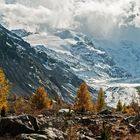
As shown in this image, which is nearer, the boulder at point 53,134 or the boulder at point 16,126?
the boulder at point 53,134

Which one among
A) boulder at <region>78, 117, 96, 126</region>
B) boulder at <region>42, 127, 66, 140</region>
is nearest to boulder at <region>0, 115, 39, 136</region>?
boulder at <region>42, 127, 66, 140</region>

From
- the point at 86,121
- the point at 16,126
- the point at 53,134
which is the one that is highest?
the point at 16,126

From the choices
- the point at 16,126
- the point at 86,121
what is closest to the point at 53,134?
the point at 16,126

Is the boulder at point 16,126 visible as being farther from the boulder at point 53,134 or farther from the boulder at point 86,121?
the boulder at point 86,121

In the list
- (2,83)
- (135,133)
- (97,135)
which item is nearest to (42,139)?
(97,135)

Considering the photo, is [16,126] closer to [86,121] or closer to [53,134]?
[53,134]

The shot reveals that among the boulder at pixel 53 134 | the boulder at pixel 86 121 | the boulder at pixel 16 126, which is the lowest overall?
the boulder at pixel 86 121

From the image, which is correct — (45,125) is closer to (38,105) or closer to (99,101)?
(38,105)

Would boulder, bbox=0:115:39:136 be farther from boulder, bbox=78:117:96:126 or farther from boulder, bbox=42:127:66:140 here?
boulder, bbox=78:117:96:126

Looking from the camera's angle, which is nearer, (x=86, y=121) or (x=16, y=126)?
(x=16, y=126)

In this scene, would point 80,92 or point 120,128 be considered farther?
point 80,92

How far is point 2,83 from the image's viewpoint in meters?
77.7

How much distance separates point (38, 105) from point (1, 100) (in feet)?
163

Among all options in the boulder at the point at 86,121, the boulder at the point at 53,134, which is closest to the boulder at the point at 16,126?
the boulder at the point at 53,134
